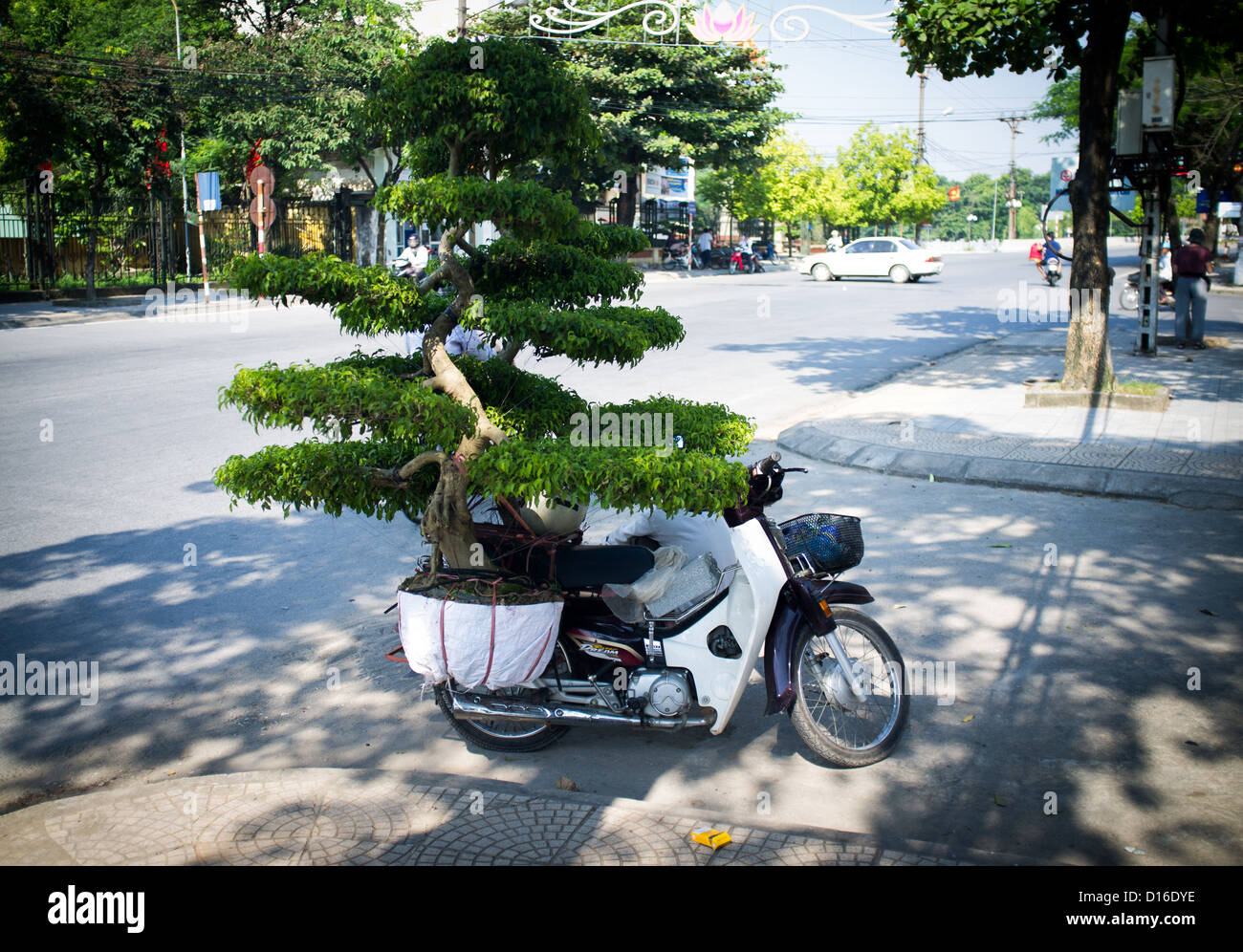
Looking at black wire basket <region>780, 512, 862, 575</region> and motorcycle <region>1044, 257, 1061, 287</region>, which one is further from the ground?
motorcycle <region>1044, 257, 1061, 287</region>

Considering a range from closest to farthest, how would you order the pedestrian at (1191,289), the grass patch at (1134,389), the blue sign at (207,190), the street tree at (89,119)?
the grass patch at (1134,389) < the pedestrian at (1191,289) < the street tree at (89,119) < the blue sign at (207,190)

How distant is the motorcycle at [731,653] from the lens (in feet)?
12.1

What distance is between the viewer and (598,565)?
3.86 metres

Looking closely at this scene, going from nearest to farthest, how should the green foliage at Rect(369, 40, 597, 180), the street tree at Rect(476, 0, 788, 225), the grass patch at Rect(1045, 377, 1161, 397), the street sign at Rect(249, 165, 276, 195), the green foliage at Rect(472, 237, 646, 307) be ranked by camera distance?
the green foliage at Rect(369, 40, 597, 180), the green foliage at Rect(472, 237, 646, 307), the grass patch at Rect(1045, 377, 1161, 397), the street sign at Rect(249, 165, 276, 195), the street tree at Rect(476, 0, 788, 225)

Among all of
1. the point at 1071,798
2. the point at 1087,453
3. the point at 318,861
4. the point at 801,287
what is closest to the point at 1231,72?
the point at 801,287

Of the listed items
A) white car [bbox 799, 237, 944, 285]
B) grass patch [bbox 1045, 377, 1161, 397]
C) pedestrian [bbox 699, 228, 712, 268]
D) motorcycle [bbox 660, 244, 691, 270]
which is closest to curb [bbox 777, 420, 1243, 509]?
grass patch [bbox 1045, 377, 1161, 397]

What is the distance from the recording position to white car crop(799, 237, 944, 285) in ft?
106

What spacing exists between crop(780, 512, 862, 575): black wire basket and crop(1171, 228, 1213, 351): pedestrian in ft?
44.6

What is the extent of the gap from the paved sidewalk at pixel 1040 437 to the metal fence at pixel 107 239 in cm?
1510

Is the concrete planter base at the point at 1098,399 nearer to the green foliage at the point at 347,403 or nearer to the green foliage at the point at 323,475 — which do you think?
the green foliage at the point at 323,475

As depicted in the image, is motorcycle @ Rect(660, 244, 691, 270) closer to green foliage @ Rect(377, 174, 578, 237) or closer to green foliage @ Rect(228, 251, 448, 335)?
green foliage @ Rect(228, 251, 448, 335)

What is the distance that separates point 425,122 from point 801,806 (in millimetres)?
2794

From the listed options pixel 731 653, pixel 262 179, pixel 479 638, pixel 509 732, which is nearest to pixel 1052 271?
pixel 262 179

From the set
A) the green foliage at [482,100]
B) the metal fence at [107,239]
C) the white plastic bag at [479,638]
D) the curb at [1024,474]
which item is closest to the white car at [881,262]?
the metal fence at [107,239]
